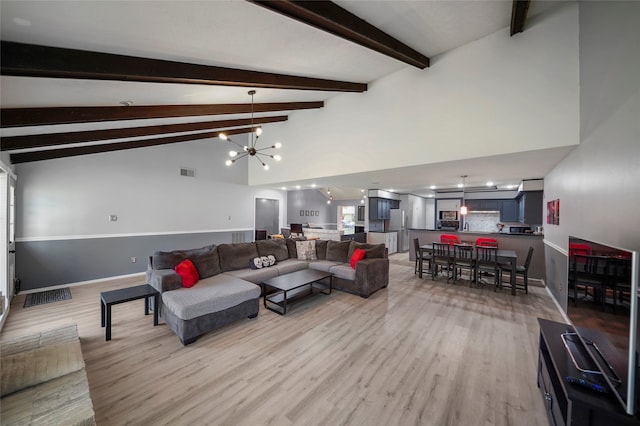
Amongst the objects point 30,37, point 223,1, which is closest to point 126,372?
point 30,37

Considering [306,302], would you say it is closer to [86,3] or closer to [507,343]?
[507,343]

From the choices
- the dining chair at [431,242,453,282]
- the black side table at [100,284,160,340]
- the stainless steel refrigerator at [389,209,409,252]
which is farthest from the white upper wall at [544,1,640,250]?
the stainless steel refrigerator at [389,209,409,252]

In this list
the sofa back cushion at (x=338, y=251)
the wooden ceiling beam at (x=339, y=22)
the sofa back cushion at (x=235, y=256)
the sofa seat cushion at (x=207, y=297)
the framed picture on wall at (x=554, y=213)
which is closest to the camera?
the wooden ceiling beam at (x=339, y=22)

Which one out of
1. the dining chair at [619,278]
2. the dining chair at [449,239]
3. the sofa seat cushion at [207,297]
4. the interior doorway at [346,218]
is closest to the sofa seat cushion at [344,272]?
the sofa seat cushion at [207,297]

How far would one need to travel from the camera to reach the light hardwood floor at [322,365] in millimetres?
1894

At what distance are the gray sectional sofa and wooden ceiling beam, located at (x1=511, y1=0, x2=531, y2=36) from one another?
12.7 ft

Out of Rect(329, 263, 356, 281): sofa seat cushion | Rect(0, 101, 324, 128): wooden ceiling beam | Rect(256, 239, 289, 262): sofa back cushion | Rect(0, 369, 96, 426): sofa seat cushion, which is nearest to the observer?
Rect(0, 369, 96, 426): sofa seat cushion

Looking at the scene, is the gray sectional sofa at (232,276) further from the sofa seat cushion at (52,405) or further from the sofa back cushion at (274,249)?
the sofa seat cushion at (52,405)

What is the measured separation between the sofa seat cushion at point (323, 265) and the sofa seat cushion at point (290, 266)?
15 cm

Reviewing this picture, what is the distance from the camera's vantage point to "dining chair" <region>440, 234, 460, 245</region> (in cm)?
622

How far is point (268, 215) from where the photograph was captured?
913 centimetres

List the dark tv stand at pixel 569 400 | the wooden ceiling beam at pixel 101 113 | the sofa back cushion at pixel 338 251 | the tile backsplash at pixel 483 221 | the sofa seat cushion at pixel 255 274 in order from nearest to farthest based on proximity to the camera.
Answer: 1. the dark tv stand at pixel 569 400
2. the wooden ceiling beam at pixel 101 113
3. the sofa seat cushion at pixel 255 274
4. the sofa back cushion at pixel 338 251
5. the tile backsplash at pixel 483 221

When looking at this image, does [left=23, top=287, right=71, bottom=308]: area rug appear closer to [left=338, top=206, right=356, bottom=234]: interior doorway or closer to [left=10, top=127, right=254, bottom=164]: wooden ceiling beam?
[left=10, top=127, right=254, bottom=164]: wooden ceiling beam

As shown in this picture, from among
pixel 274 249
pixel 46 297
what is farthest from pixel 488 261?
pixel 46 297
